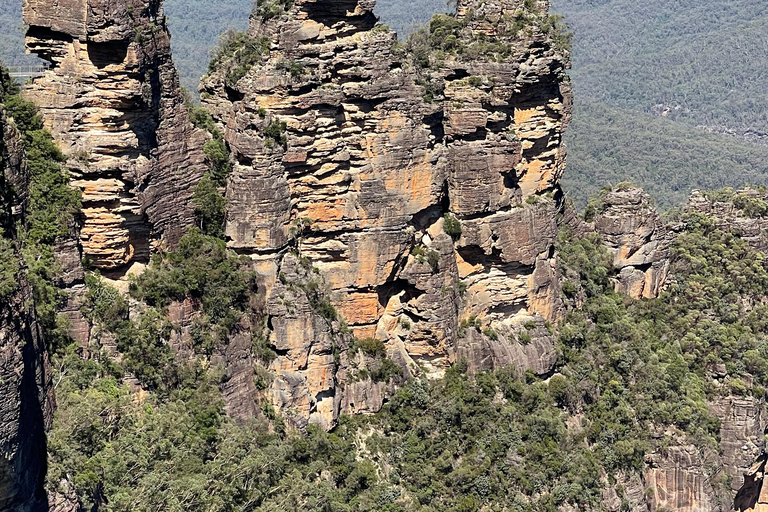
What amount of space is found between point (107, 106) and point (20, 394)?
12305mm

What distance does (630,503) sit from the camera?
48250 mm

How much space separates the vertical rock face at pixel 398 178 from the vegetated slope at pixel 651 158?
7048 cm

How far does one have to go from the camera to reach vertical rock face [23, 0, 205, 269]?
118 feet

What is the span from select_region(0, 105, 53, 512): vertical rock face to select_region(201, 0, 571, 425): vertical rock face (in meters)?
10.4

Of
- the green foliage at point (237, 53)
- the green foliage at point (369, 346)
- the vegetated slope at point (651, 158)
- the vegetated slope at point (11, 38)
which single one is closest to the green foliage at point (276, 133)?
the green foliage at point (237, 53)

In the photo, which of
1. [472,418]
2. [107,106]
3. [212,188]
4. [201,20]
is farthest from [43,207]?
[201,20]

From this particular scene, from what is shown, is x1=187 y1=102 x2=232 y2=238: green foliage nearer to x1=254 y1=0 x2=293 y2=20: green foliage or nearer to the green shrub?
x1=254 y1=0 x2=293 y2=20: green foliage

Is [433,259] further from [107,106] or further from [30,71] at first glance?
[30,71]

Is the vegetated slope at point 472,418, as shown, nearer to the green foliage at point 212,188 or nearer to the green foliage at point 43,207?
the green foliage at point 212,188

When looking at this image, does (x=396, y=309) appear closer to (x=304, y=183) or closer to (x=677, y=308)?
(x=304, y=183)

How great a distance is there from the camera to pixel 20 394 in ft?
92.6

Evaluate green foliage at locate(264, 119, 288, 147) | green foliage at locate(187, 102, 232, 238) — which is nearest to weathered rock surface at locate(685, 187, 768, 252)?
green foliage at locate(264, 119, 288, 147)

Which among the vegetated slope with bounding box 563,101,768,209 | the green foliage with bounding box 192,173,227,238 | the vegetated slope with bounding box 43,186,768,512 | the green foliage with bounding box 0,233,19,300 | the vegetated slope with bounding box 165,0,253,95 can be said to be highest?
the green foliage with bounding box 0,233,19,300

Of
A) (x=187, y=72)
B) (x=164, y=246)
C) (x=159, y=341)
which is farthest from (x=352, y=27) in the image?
(x=187, y=72)
